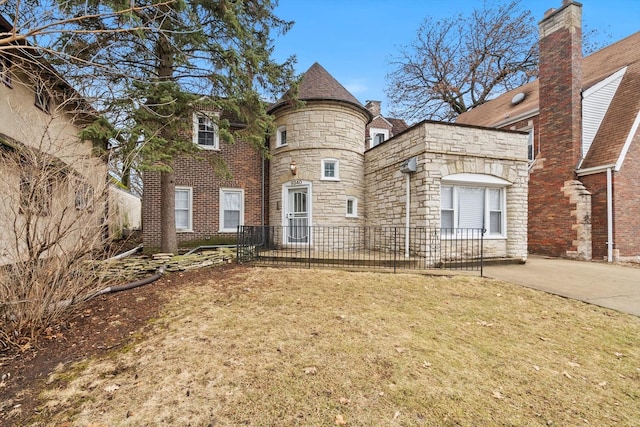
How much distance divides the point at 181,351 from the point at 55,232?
2.44m

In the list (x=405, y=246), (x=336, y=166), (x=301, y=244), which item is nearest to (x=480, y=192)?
(x=405, y=246)

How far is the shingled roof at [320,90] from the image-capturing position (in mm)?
10547

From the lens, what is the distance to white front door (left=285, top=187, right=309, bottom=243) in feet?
35.0

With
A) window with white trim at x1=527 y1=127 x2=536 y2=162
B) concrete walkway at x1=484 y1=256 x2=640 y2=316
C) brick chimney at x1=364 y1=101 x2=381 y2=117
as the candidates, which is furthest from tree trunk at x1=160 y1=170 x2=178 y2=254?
window with white trim at x1=527 y1=127 x2=536 y2=162

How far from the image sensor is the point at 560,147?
36.1ft

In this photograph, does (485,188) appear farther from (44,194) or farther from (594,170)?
(44,194)

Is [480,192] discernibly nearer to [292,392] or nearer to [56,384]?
[292,392]

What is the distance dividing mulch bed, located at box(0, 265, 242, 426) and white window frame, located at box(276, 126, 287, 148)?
7157 millimetres

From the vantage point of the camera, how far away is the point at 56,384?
277cm

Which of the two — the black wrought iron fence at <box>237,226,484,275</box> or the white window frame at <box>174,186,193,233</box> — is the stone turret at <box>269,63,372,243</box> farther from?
the white window frame at <box>174,186,193,233</box>

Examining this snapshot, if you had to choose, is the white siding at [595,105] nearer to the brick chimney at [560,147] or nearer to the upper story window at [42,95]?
Answer: the brick chimney at [560,147]

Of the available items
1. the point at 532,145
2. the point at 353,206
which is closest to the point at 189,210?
the point at 353,206

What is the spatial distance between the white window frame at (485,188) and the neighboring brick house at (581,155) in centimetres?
357

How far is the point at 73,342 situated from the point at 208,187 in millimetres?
8323
